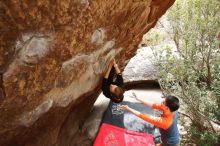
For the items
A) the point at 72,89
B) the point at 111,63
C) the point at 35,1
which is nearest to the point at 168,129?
the point at 111,63

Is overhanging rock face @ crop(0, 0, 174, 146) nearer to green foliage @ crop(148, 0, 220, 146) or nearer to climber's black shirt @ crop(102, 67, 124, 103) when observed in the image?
climber's black shirt @ crop(102, 67, 124, 103)

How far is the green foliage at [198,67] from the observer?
9383mm

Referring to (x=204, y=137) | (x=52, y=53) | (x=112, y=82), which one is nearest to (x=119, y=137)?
(x=112, y=82)

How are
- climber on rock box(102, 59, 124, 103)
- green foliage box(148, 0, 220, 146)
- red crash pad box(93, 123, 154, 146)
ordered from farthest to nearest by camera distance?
green foliage box(148, 0, 220, 146), red crash pad box(93, 123, 154, 146), climber on rock box(102, 59, 124, 103)

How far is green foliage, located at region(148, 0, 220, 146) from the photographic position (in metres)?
9.38

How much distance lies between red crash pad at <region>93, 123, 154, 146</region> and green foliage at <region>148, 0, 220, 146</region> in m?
1.66

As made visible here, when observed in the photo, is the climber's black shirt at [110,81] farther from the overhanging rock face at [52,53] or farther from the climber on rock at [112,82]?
the overhanging rock face at [52,53]

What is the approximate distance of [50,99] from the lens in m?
5.94

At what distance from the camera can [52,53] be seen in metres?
5.20

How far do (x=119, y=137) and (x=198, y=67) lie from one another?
3.38m

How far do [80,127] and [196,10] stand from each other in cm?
444

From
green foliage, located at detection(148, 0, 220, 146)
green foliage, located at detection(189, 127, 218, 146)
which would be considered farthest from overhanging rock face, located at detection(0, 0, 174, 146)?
green foliage, located at detection(189, 127, 218, 146)

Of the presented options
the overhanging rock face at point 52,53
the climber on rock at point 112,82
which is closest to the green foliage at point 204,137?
the climber on rock at point 112,82

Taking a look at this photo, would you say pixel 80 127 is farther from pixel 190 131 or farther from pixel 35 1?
pixel 35 1
